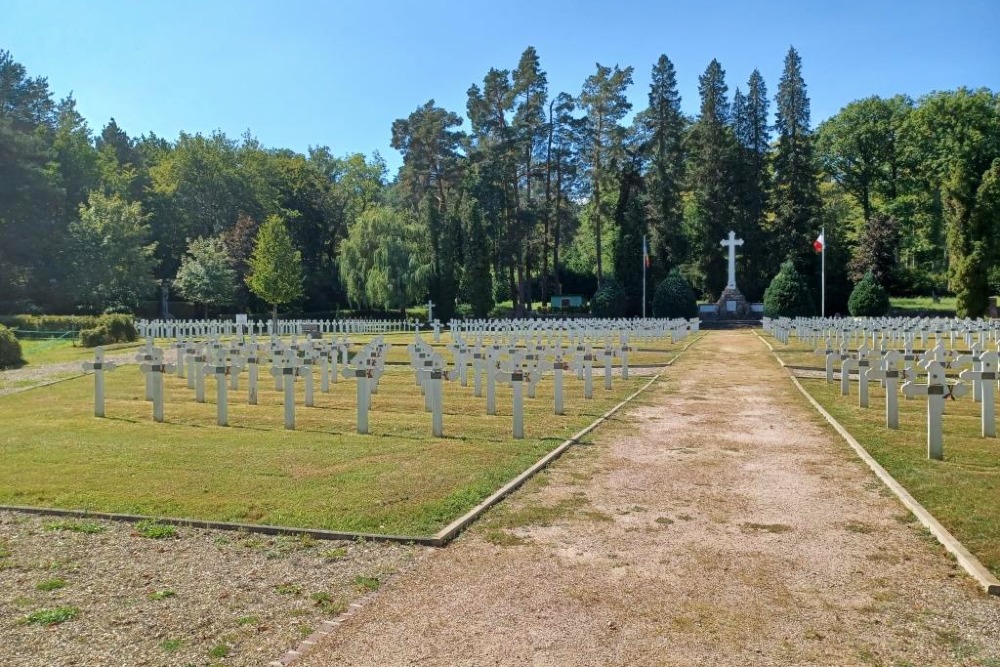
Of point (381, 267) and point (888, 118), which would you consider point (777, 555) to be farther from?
point (888, 118)

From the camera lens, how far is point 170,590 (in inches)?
192

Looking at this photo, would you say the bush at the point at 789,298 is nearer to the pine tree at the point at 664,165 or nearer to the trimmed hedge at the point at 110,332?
the pine tree at the point at 664,165

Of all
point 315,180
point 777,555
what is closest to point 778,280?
point 315,180

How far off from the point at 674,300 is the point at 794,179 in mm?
18790

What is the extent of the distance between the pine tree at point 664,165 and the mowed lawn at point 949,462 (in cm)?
5476

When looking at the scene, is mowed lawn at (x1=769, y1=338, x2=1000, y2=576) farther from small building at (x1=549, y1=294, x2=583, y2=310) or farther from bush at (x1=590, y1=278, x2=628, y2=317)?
small building at (x1=549, y1=294, x2=583, y2=310)

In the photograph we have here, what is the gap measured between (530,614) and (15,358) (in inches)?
1015

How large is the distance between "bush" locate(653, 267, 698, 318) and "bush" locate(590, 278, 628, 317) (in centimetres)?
311

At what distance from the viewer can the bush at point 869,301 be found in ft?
173

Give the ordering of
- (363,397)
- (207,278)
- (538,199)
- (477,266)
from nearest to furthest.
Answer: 1. (363,397)
2. (207,278)
3. (477,266)
4. (538,199)

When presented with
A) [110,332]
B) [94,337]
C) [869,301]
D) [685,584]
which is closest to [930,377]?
[685,584]

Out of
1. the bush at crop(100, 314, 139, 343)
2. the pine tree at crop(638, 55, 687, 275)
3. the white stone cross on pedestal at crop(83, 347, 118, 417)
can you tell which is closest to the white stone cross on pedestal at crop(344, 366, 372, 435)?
the white stone cross on pedestal at crop(83, 347, 118, 417)

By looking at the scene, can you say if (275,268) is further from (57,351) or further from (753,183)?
(753,183)

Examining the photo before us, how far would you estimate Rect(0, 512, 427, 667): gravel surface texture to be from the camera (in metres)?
4.04
